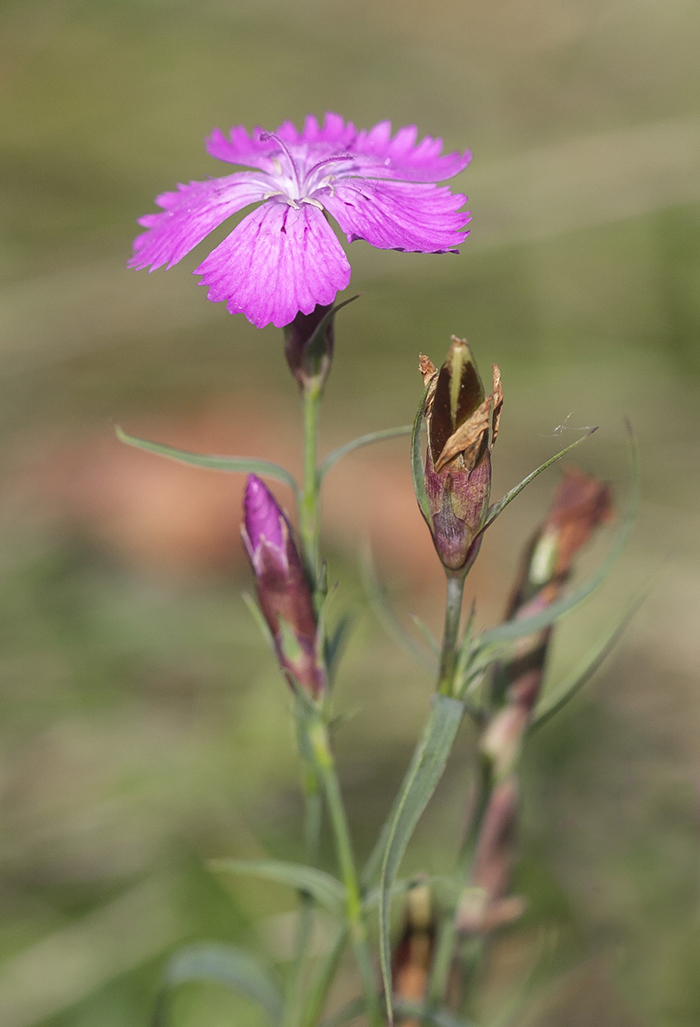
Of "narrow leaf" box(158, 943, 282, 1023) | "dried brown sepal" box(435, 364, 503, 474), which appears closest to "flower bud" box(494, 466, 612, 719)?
"dried brown sepal" box(435, 364, 503, 474)

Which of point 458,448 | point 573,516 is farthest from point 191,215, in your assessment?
point 573,516

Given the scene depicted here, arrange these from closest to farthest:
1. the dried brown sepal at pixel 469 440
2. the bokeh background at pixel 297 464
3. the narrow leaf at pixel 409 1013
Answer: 1. the dried brown sepal at pixel 469 440
2. the narrow leaf at pixel 409 1013
3. the bokeh background at pixel 297 464

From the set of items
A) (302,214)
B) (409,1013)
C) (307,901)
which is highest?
(302,214)

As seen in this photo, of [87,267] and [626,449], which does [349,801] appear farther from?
[87,267]

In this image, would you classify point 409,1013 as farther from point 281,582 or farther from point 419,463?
point 419,463

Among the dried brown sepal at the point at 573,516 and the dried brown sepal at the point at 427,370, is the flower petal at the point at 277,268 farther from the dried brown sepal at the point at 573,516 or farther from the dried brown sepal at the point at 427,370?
the dried brown sepal at the point at 573,516

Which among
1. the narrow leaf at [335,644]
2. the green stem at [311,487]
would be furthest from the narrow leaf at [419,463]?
the narrow leaf at [335,644]

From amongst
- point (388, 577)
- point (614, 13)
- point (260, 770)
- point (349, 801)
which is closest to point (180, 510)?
point (388, 577)
